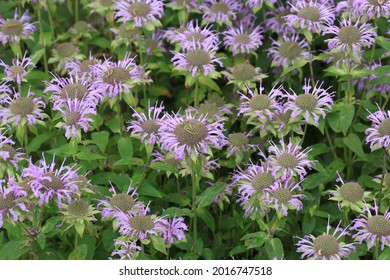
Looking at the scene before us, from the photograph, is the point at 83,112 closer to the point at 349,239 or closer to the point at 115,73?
the point at 115,73

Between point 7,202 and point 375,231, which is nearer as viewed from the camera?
point 7,202

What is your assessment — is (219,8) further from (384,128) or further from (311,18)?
(384,128)

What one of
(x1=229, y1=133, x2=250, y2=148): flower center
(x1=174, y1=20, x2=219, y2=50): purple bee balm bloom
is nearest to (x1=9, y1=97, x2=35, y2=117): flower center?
(x1=174, y1=20, x2=219, y2=50): purple bee balm bloom

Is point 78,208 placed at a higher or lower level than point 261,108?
lower

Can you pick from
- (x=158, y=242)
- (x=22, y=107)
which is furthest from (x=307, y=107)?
(x=22, y=107)

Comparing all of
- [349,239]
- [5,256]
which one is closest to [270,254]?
[349,239]

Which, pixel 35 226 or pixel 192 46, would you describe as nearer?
pixel 35 226

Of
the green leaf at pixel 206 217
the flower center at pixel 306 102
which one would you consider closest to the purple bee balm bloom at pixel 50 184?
the green leaf at pixel 206 217
